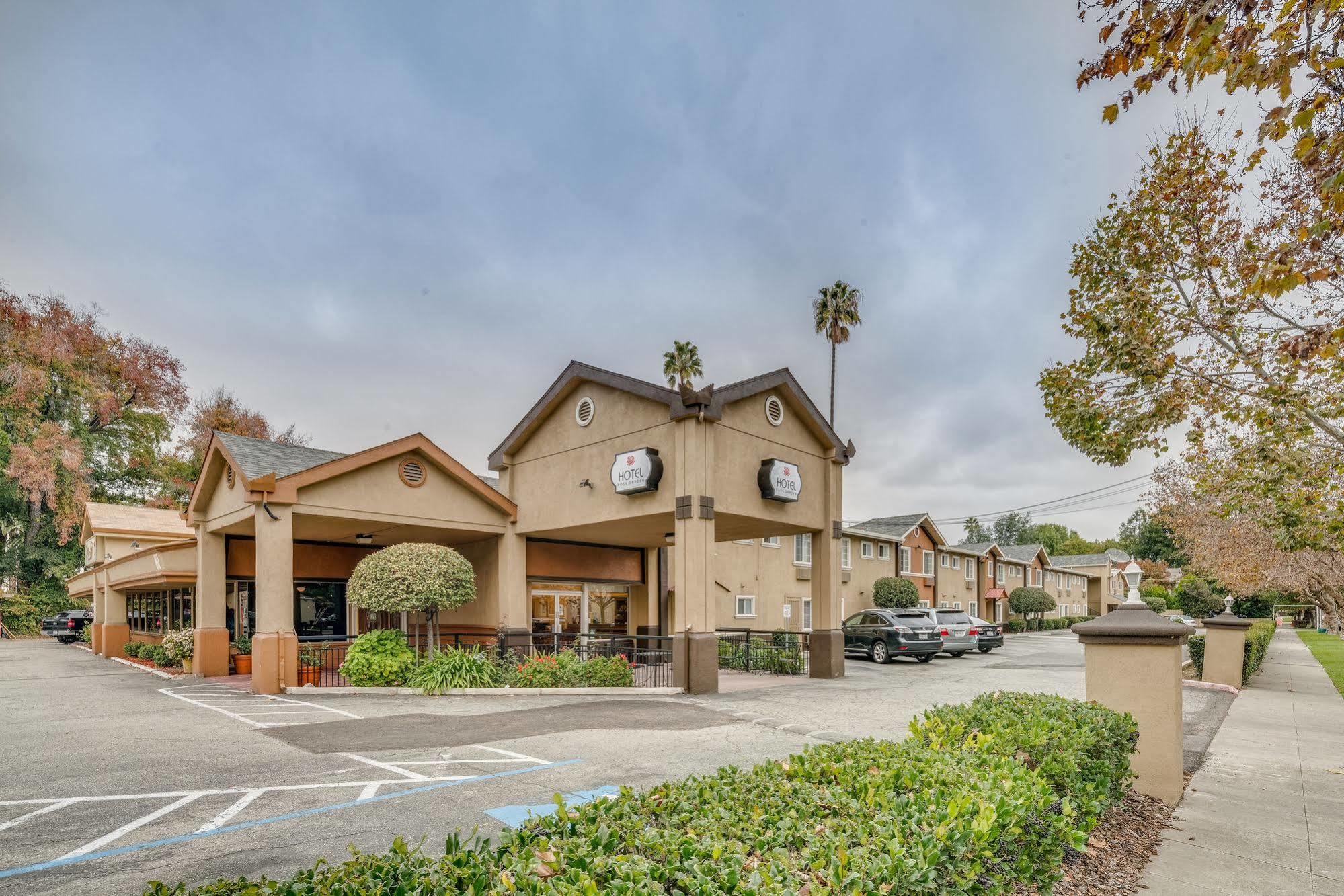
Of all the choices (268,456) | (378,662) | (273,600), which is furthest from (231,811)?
(268,456)

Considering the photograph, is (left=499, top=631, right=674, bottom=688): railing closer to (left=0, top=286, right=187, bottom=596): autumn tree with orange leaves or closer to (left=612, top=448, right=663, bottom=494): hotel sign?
(left=612, top=448, right=663, bottom=494): hotel sign

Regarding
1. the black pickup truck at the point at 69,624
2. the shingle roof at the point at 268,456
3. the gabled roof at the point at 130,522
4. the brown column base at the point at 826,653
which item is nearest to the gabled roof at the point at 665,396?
the shingle roof at the point at 268,456

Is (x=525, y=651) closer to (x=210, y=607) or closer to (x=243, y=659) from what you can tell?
(x=243, y=659)

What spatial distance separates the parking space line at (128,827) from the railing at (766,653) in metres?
14.9

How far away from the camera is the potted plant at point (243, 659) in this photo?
1945cm

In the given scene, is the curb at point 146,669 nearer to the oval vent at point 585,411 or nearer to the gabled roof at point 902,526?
the oval vent at point 585,411

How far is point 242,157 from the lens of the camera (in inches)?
573

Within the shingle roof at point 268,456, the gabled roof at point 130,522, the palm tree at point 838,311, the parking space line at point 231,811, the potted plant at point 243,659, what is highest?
the palm tree at point 838,311

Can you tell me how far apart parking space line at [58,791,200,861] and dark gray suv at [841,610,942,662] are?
2032 centimetres

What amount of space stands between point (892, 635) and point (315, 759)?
1993 cm

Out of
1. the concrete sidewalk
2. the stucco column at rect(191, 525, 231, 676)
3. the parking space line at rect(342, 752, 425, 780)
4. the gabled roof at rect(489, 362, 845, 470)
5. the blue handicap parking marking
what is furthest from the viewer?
the stucco column at rect(191, 525, 231, 676)

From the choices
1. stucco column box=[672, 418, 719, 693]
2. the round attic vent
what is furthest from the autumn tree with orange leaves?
the round attic vent

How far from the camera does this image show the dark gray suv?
2461 cm

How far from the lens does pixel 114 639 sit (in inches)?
1058
